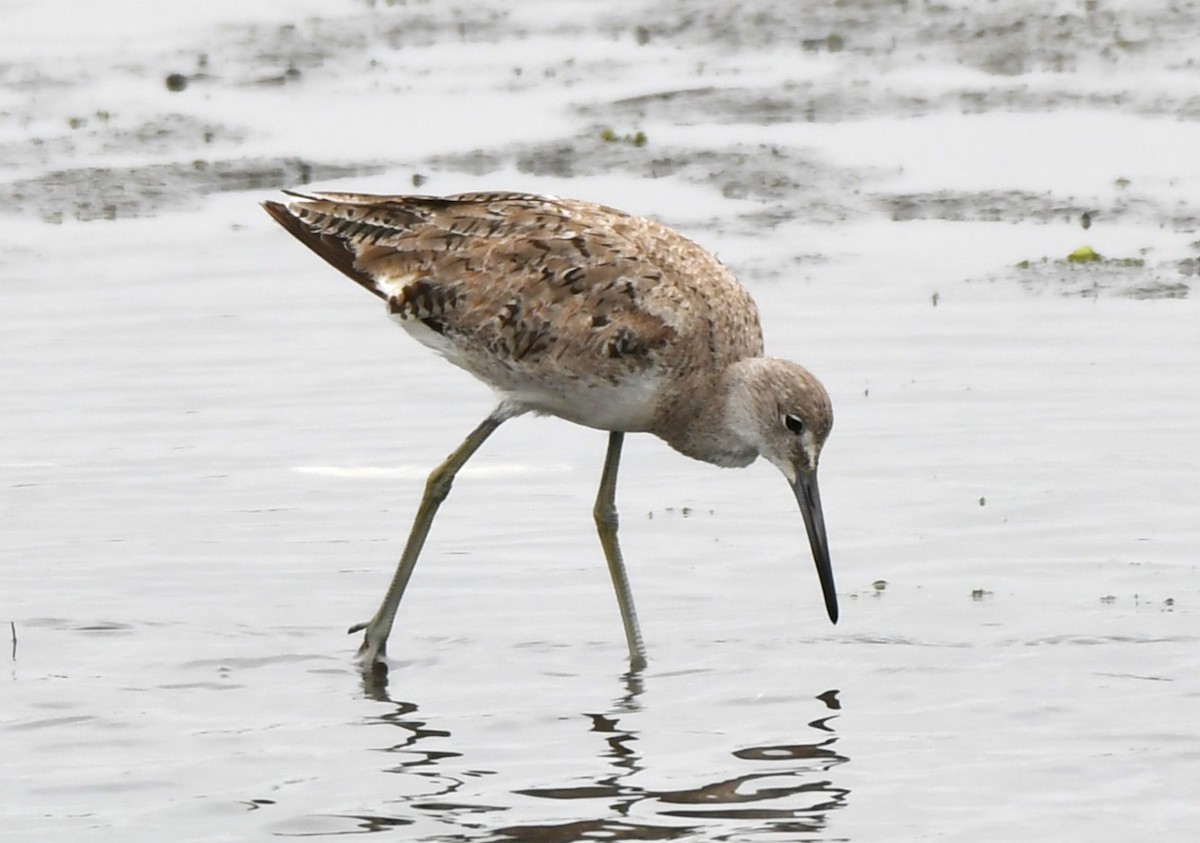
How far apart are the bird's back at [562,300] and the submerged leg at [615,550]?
0.42 metres

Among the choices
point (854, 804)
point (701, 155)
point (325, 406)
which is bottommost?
point (854, 804)

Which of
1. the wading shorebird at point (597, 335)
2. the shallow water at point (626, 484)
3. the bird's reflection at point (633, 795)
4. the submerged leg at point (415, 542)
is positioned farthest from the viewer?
the submerged leg at point (415, 542)

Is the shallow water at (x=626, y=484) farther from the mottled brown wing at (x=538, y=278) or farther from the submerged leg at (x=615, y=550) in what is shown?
the mottled brown wing at (x=538, y=278)

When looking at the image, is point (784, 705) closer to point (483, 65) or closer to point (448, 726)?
point (448, 726)

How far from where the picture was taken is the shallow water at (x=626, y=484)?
615 centimetres

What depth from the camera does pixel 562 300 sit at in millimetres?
7113

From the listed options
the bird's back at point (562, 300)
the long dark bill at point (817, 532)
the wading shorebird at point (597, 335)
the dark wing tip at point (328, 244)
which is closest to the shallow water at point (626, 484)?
the long dark bill at point (817, 532)

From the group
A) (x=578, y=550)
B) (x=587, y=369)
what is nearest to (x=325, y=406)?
(x=578, y=550)

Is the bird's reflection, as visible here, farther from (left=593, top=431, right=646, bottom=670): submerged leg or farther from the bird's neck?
the bird's neck

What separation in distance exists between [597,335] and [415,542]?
0.92 meters

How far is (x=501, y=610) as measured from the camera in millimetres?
7492

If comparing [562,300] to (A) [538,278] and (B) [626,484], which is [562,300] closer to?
(A) [538,278]

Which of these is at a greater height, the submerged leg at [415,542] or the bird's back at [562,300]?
the bird's back at [562,300]

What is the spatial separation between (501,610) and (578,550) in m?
0.68
